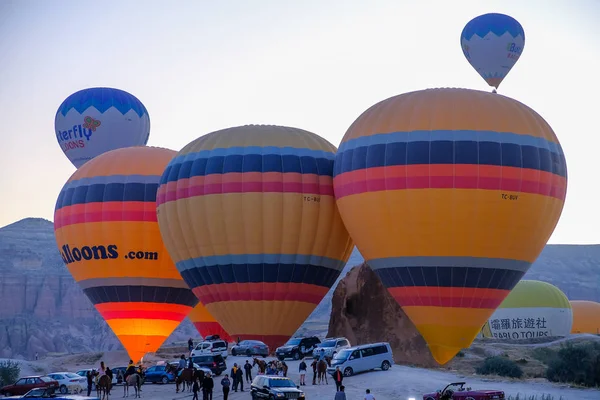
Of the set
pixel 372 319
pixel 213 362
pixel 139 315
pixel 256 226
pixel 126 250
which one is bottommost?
pixel 213 362

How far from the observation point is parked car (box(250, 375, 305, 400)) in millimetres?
30484

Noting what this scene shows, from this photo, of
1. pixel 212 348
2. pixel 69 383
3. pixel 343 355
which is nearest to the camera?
pixel 343 355

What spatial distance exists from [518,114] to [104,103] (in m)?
34.8

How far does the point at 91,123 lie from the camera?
220 feet

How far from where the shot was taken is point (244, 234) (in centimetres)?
4381

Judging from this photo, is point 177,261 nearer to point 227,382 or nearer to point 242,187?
point 242,187

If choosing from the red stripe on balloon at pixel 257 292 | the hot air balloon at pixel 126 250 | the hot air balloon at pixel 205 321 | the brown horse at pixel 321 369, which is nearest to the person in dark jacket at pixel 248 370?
the brown horse at pixel 321 369

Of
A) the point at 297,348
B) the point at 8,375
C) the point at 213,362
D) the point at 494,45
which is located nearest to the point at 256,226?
the point at 297,348

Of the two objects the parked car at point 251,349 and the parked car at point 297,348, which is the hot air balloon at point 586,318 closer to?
the parked car at point 297,348

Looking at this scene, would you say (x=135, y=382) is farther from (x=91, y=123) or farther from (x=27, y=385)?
(x=91, y=123)

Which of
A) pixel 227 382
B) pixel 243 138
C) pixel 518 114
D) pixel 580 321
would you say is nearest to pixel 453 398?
pixel 227 382

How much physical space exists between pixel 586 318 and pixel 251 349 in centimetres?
5278

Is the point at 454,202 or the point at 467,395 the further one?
the point at 454,202

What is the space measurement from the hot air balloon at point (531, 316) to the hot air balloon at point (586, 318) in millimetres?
11947
